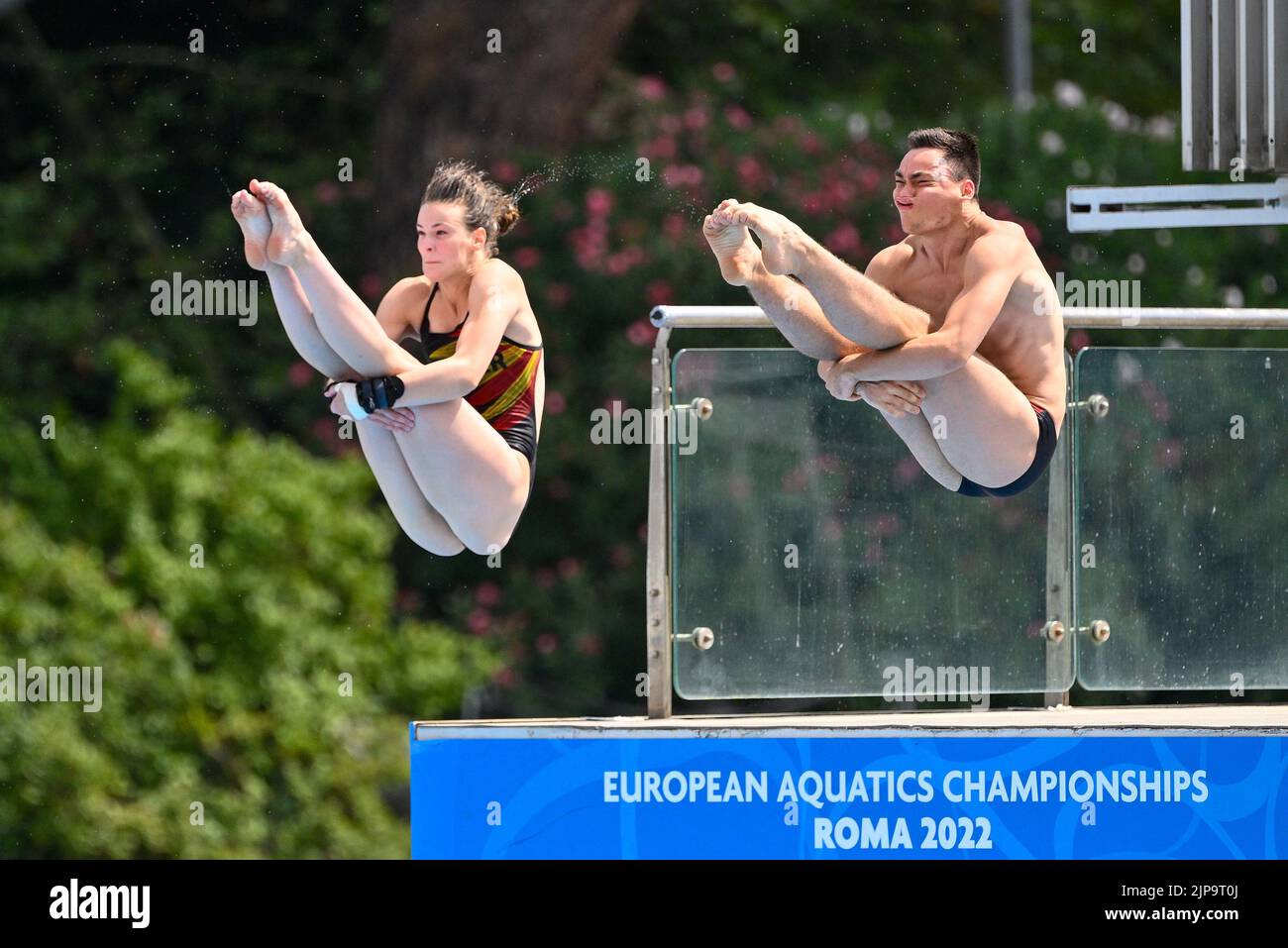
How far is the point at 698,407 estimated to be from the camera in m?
7.64

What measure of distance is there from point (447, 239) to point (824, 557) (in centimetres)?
189

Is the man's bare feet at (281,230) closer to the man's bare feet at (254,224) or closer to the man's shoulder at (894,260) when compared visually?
the man's bare feet at (254,224)

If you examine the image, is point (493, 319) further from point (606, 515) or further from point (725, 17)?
point (725, 17)

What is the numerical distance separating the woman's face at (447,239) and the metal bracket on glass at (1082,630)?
256 centimetres

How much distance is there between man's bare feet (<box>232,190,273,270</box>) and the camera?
6090mm

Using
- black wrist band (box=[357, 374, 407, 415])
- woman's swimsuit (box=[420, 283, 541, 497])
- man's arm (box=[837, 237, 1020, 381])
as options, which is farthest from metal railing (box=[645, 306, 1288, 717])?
black wrist band (box=[357, 374, 407, 415])

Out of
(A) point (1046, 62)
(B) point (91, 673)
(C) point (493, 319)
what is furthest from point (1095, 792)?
(A) point (1046, 62)

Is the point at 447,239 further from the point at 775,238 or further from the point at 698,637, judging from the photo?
the point at 698,637

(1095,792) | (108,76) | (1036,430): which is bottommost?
(1095,792)

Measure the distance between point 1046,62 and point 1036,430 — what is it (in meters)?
12.6

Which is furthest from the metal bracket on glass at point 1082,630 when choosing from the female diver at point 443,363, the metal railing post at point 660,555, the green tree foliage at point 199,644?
the green tree foliage at point 199,644

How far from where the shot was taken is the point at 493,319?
6672 mm

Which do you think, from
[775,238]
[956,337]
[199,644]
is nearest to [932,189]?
[956,337]

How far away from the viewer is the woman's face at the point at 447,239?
266 inches
